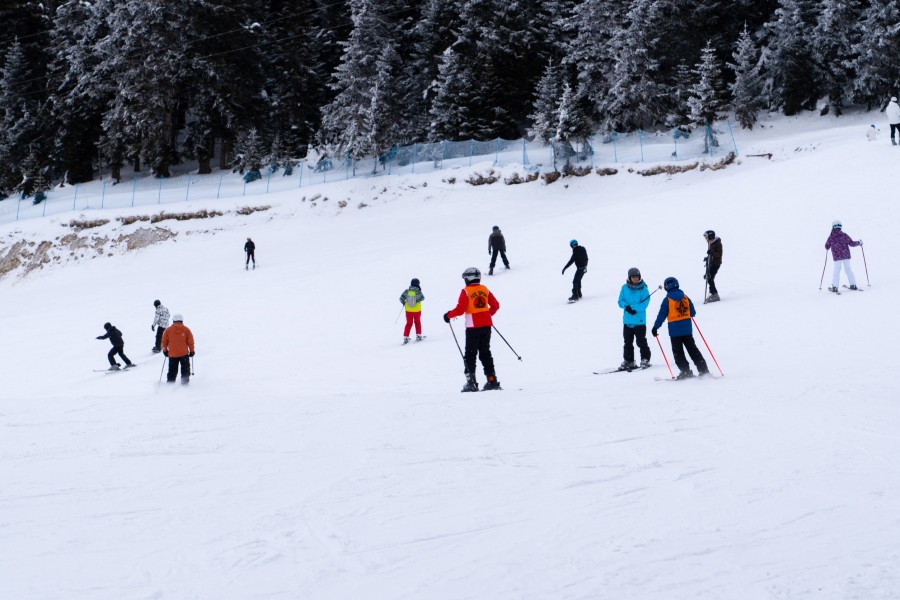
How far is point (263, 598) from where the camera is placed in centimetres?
344

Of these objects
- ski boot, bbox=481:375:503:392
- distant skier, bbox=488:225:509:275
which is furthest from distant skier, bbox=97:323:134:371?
distant skier, bbox=488:225:509:275

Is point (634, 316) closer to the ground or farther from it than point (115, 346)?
farther from it

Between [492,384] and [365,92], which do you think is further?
[365,92]

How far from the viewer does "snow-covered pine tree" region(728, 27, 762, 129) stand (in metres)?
34.7

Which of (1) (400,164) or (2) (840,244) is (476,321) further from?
(1) (400,164)

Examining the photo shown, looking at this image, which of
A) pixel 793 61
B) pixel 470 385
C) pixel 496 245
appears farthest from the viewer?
pixel 793 61

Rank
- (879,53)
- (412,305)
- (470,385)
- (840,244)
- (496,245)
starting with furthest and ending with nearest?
(879,53)
(496,245)
(412,305)
(840,244)
(470,385)

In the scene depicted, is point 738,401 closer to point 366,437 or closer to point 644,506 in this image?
point 644,506

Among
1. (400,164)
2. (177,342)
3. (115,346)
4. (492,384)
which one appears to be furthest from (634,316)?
(400,164)

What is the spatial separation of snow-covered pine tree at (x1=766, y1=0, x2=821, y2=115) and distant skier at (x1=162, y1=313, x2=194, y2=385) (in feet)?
110

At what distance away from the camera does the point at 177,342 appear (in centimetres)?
1188

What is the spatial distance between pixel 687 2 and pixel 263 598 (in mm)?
41602

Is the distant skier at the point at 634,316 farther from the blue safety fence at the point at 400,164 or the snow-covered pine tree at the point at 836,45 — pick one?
the snow-covered pine tree at the point at 836,45

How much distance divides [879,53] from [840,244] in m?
25.0
